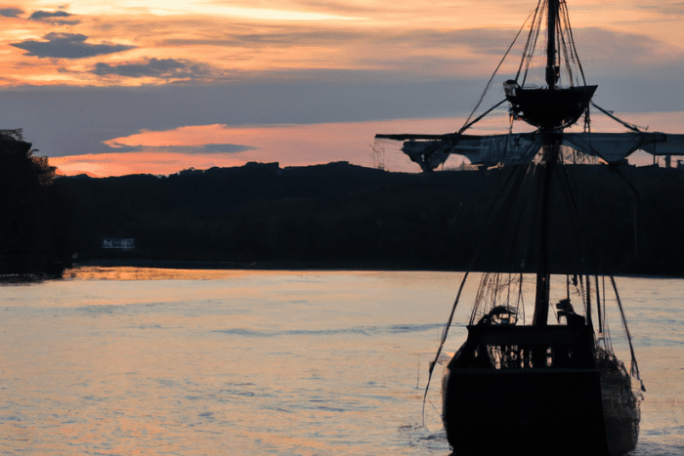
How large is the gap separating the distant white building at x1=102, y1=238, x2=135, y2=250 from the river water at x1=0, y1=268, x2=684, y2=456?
3934 inches

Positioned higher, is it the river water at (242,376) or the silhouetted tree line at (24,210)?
the silhouetted tree line at (24,210)

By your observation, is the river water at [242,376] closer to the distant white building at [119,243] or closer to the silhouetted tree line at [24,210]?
the silhouetted tree line at [24,210]

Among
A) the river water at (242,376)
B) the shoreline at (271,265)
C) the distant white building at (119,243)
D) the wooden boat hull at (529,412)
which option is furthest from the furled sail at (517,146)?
the distant white building at (119,243)

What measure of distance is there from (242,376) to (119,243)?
480 ft

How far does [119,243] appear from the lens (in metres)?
178

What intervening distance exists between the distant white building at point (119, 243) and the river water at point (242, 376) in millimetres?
99918

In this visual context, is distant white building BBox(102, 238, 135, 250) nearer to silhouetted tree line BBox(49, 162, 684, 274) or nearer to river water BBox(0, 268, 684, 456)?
silhouetted tree line BBox(49, 162, 684, 274)

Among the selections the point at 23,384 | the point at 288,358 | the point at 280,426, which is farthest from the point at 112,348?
the point at 280,426

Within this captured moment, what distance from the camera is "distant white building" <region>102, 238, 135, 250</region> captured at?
174 m

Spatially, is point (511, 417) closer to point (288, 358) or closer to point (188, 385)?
point (188, 385)

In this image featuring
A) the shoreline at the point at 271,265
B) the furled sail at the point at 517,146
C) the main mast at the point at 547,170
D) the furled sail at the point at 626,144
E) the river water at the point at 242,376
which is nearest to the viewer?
the river water at the point at 242,376

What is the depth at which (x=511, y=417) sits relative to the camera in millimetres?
21547

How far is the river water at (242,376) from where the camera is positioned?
79.7ft

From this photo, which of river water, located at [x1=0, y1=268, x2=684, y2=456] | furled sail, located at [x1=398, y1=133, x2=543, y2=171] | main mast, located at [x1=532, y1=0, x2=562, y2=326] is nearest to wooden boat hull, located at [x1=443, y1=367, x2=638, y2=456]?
river water, located at [x1=0, y1=268, x2=684, y2=456]
